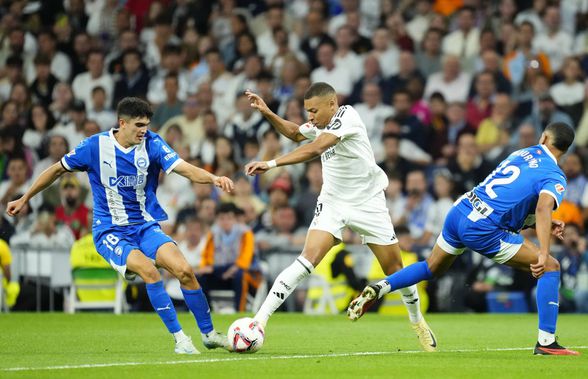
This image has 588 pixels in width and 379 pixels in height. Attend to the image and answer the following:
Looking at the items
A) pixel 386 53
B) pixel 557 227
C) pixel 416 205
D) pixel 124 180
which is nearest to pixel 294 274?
pixel 124 180

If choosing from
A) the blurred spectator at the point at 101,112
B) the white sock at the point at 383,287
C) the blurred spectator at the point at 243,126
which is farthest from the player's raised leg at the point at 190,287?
the blurred spectator at the point at 101,112

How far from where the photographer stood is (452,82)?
20828mm

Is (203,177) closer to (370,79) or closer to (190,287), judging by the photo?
(190,287)

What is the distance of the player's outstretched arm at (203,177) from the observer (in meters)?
10.5

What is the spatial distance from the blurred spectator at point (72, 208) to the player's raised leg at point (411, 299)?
8.98 metres

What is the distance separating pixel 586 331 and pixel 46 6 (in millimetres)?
15911

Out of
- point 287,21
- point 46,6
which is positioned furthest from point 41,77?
point 287,21

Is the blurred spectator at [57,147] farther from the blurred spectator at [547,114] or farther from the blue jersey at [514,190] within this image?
the blue jersey at [514,190]

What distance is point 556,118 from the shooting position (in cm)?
1938

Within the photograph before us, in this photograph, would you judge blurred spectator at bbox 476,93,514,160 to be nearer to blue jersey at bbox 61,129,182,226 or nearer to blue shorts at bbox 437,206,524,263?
blue shorts at bbox 437,206,524,263

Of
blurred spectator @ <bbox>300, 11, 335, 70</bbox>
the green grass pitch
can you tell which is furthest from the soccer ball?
blurred spectator @ <bbox>300, 11, 335, 70</bbox>

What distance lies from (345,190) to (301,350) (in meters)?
1.60

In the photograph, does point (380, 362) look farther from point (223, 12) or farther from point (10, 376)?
point (223, 12)

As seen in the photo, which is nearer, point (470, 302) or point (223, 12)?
point (470, 302)
